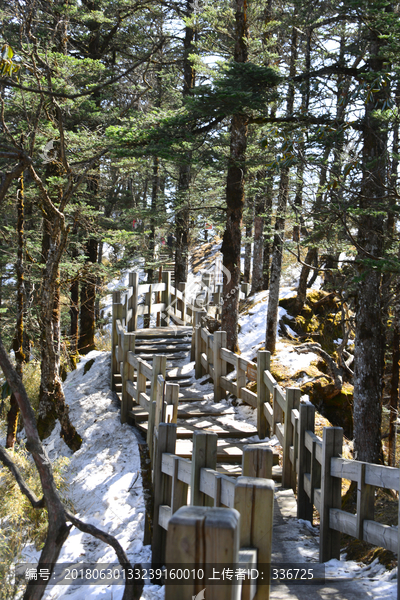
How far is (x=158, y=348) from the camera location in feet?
37.0

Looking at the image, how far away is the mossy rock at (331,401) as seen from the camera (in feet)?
34.7

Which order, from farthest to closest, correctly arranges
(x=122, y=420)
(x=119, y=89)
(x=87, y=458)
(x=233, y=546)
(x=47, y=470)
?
(x=119, y=89)
(x=122, y=420)
(x=87, y=458)
(x=47, y=470)
(x=233, y=546)

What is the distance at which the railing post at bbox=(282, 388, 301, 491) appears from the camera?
5.54 meters

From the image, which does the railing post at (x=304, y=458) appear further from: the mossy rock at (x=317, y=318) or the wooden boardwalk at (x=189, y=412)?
the mossy rock at (x=317, y=318)

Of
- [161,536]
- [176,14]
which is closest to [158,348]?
[161,536]

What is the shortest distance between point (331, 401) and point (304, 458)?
6.35 m

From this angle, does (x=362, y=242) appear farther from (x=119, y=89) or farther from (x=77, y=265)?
(x=119, y=89)

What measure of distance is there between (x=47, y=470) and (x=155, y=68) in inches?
700

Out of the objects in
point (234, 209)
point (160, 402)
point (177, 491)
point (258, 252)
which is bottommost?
point (177, 491)

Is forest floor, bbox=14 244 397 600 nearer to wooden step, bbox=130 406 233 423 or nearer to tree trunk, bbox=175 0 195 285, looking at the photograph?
wooden step, bbox=130 406 233 423

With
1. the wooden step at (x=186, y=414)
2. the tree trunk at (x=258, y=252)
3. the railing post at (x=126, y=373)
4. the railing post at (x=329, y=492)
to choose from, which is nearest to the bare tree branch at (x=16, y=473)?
the railing post at (x=329, y=492)

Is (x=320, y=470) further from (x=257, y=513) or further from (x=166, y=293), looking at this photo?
(x=166, y=293)

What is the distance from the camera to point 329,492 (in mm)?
4117

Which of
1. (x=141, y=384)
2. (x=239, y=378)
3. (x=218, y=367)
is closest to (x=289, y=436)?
(x=239, y=378)
